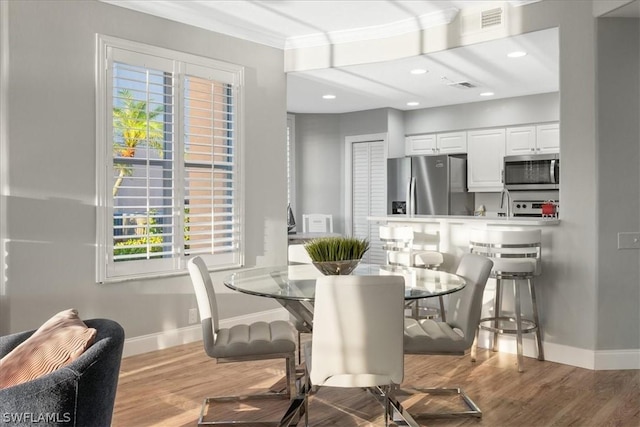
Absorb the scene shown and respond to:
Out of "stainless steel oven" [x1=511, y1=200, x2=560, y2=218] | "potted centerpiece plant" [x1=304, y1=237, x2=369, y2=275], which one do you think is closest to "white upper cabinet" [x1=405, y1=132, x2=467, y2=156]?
"stainless steel oven" [x1=511, y1=200, x2=560, y2=218]

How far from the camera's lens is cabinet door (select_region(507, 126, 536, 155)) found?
7.04m

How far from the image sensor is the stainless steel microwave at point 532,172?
6680 millimetres

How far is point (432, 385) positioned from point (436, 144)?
4963mm

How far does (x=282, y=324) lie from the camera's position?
10.5 feet

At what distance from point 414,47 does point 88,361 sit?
4.01m

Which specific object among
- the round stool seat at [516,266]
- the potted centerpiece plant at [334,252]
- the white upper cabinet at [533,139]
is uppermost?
the white upper cabinet at [533,139]

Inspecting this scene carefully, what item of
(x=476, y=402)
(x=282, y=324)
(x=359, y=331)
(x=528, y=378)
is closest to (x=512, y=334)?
(x=528, y=378)

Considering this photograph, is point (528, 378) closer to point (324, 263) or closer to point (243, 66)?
point (324, 263)

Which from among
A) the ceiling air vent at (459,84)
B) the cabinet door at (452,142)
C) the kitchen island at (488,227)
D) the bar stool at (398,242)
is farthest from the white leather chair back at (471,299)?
the cabinet door at (452,142)

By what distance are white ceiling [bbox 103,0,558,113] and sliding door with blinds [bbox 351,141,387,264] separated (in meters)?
1.44

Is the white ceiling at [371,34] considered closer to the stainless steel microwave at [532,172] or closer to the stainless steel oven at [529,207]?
the stainless steel microwave at [532,172]

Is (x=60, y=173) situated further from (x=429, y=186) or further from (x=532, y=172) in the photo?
(x=532, y=172)

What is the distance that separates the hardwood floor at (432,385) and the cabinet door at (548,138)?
11.7 ft

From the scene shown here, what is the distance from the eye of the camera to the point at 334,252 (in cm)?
297
